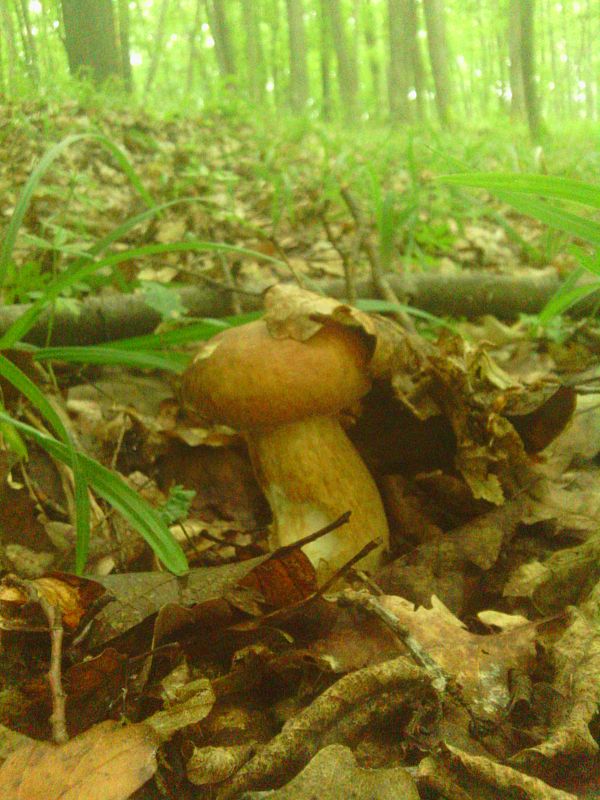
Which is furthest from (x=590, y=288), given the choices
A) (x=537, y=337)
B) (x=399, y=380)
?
(x=537, y=337)

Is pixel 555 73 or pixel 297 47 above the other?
pixel 297 47

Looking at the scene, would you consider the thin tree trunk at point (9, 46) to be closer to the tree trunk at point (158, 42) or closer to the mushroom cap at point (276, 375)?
the mushroom cap at point (276, 375)

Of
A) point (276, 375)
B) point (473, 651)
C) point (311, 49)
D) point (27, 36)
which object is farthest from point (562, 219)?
point (311, 49)

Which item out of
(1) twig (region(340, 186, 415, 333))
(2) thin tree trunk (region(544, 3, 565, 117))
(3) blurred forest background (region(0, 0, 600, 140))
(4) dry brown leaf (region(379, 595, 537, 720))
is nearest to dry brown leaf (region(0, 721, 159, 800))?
(4) dry brown leaf (region(379, 595, 537, 720))

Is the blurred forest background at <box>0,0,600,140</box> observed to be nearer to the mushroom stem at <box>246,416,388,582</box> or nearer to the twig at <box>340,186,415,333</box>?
the twig at <box>340,186,415,333</box>

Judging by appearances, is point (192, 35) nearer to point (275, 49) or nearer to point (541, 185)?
point (541, 185)

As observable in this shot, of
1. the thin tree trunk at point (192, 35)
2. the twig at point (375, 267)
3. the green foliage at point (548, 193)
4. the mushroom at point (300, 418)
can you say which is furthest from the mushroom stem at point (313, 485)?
the thin tree trunk at point (192, 35)

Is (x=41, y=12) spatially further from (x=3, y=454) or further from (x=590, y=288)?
(x=590, y=288)
